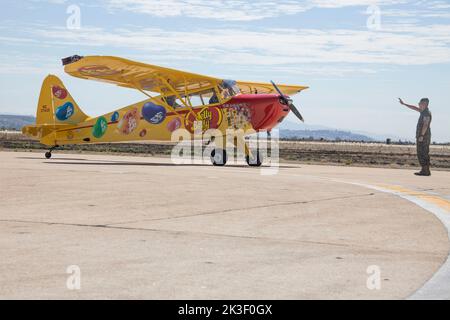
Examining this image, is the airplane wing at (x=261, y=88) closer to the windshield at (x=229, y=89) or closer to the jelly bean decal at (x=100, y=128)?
the windshield at (x=229, y=89)

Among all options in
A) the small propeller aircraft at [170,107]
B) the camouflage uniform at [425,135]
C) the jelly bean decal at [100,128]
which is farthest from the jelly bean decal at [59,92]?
the camouflage uniform at [425,135]

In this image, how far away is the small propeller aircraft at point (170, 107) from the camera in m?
23.8

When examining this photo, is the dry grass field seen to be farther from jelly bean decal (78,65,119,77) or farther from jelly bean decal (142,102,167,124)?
jelly bean decal (78,65,119,77)

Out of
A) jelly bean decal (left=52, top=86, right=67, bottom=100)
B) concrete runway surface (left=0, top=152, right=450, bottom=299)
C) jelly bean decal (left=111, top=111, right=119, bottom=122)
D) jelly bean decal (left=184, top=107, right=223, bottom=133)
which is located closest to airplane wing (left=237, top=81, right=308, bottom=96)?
jelly bean decal (left=184, top=107, right=223, bottom=133)

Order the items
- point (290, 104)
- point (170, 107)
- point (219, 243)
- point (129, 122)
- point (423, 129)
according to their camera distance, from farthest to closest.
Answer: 1. point (129, 122)
2. point (170, 107)
3. point (290, 104)
4. point (423, 129)
5. point (219, 243)

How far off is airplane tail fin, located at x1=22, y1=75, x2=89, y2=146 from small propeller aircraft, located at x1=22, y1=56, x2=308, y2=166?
0.42 ft

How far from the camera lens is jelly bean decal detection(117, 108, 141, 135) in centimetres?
2684

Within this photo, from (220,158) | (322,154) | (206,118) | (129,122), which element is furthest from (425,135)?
(322,154)

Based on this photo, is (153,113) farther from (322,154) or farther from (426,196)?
(322,154)

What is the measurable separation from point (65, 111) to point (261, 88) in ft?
29.2

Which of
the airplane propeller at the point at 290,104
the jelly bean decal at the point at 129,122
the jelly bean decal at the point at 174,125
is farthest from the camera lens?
the jelly bean decal at the point at 129,122

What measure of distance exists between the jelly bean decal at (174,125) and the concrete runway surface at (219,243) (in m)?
12.9

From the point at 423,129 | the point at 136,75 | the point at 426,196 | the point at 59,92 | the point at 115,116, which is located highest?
the point at 136,75

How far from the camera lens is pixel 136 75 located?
2581 cm
